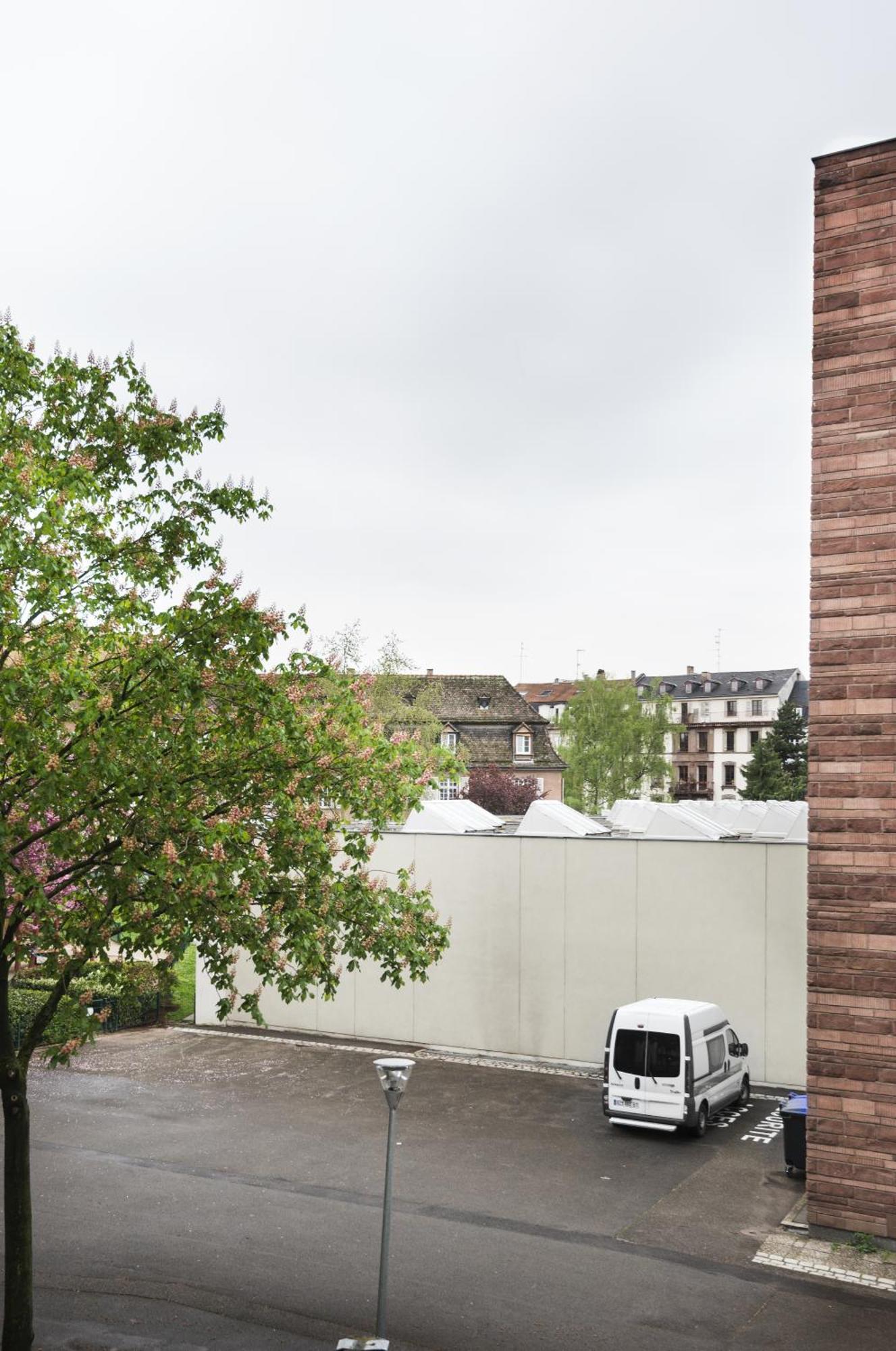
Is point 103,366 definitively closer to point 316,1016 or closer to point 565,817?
point 565,817

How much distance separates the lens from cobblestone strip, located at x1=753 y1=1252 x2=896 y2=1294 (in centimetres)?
1125

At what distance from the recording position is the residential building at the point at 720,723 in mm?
103312

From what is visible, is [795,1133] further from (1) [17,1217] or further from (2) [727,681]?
(2) [727,681]

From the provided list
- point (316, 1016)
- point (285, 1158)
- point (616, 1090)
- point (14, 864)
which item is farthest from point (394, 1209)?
point (316, 1016)

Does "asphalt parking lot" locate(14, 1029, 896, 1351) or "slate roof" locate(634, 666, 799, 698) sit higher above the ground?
"slate roof" locate(634, 666, 799, 698)

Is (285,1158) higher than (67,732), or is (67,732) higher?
(67,732)

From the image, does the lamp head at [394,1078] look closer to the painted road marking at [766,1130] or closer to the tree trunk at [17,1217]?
the tree trunk at [17,1217]

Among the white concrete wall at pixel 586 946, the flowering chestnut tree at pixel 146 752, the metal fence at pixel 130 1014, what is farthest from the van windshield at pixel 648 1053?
the metal fence at pixel 130 1014

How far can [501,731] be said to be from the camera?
72188 mm

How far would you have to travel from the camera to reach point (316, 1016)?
80.4ft

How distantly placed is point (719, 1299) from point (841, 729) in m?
6.02

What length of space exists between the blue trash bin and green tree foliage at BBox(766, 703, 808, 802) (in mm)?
65665

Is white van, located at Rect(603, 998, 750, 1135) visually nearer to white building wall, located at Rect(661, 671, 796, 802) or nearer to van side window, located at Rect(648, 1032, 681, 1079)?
van side window, located at Rect(648, 1032, 681, 1079)

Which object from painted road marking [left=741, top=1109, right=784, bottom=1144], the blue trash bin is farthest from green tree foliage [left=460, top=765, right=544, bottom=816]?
the blue trash bin
